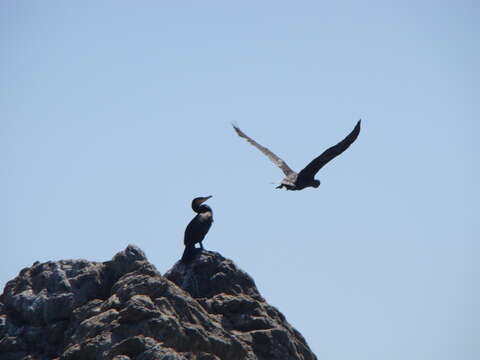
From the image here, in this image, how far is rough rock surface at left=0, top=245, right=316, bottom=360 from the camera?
18.9 meters

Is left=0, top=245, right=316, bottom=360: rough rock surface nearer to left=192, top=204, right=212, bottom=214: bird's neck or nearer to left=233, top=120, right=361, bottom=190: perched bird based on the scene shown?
left=192, top=204, right=212, bottom=214: bird's neck

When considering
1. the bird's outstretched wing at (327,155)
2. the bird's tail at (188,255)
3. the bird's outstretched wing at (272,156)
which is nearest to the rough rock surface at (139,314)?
the bird's tail at (188,255)

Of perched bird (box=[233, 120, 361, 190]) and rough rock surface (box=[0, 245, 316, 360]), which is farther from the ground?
perched bird (box=[233, 120, 361, 190])

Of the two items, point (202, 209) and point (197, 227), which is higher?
point (202, 209)

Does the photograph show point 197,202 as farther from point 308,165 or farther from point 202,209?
point 308,165

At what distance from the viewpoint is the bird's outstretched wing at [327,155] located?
29406 millimetres

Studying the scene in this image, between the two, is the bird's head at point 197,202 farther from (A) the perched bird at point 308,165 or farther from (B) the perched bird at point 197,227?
(A) the perched bird at point 308,165

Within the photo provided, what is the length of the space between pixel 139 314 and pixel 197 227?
7.62m

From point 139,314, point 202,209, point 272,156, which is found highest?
point 272,156

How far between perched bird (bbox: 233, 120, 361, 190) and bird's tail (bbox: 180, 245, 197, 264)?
7.59 metres

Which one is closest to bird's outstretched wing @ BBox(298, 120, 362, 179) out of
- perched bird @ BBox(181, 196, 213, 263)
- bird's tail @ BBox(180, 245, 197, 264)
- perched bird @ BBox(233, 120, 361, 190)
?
perched bird @ BBox(233, 120, 361, 190)

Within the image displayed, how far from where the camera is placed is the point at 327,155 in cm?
3106

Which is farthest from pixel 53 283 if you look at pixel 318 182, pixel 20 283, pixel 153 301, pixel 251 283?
pixel 318 182

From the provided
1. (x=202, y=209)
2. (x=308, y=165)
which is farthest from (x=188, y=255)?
(x=308, y=165)
